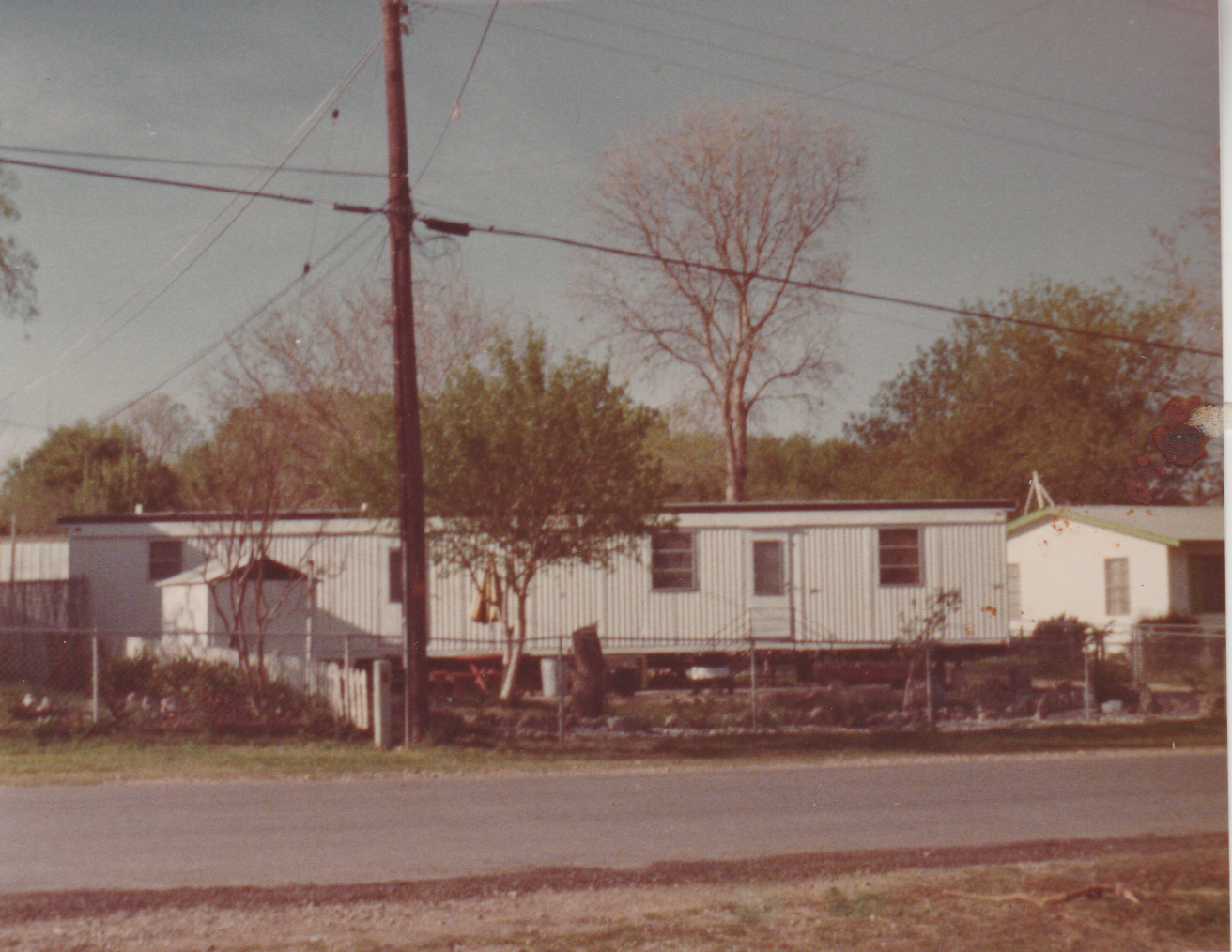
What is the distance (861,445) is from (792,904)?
11.2 metres

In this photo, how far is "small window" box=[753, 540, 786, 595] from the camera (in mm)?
18219

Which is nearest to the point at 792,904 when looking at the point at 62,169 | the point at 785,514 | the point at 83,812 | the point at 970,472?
the point at 83,812

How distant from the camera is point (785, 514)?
1820 centimetres

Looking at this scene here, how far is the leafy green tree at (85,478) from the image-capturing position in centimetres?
3095

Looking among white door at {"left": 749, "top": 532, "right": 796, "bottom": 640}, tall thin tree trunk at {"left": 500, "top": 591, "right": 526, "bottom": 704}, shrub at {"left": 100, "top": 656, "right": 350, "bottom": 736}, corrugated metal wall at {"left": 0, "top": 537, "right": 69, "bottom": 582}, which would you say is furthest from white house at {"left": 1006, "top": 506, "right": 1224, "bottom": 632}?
corrugated metal wall at {"left": 0, "top": 537, "right": 69, "bottom": 582}

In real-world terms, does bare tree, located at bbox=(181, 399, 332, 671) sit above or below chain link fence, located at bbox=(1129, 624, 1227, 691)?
above

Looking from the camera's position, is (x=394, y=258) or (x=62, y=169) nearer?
(x=62, y=169)

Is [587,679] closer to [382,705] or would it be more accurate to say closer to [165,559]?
[382,705]

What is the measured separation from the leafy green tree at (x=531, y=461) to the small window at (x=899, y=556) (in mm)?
5140

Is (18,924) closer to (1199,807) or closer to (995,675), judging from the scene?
(1199,807)

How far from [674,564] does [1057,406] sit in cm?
803

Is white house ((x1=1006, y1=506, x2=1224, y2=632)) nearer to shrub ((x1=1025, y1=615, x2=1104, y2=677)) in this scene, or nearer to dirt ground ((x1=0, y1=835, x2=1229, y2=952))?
shrub ((x1=1025, y1=615, x2=1104, y2=677))

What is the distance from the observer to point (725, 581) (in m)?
18.2

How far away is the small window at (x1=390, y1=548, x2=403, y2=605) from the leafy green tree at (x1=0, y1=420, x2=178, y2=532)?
15048 mm
